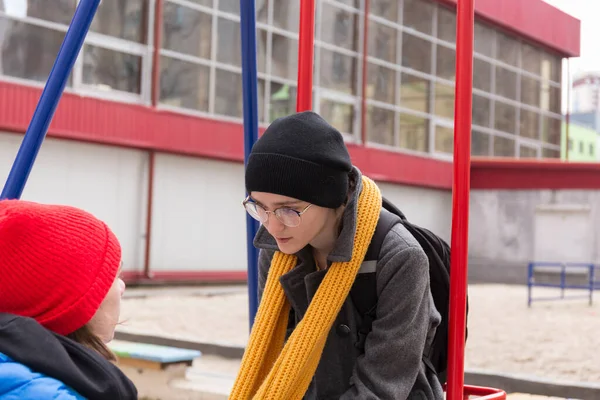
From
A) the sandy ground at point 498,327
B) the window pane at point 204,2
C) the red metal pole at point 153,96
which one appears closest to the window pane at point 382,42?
the window pane at point 204,2

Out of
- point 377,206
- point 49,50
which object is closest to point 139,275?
point 49,50

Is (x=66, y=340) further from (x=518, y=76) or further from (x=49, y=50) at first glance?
(x=518, y=76)

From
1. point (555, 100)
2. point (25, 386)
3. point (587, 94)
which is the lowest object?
point (25, 386)

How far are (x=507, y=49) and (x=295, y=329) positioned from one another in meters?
20.9

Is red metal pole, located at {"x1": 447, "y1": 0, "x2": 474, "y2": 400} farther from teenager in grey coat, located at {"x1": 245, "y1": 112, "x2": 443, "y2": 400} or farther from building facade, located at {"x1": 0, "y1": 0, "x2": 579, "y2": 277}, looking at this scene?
building facade, located at {"x1": 0, "y1": 0, "x2": 579, "y2": 277}

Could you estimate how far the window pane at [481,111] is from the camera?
20.8 meters

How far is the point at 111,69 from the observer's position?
1349 centimetres

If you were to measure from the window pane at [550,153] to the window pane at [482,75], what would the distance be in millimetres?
3587

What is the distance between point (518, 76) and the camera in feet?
72.5

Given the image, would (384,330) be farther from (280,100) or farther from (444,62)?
(444,62)

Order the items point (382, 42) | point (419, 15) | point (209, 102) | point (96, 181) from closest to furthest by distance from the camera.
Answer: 1. point (96, 181)
2. point (209, 102)
3. point (382, 42)
4. point (419, 15)

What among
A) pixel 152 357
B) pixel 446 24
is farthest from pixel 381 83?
pixel 152 357

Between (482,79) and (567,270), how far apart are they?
569cm

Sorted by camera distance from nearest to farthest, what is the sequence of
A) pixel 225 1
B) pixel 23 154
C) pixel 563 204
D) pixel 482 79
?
1. pixel 23 154
2. pixel 225 1
3. pixel 563 204
4. pixel 482 79
